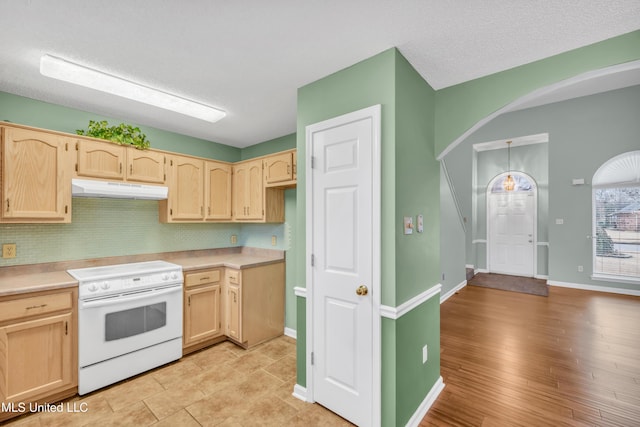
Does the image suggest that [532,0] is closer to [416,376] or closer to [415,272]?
[415,272]

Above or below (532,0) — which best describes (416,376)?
below

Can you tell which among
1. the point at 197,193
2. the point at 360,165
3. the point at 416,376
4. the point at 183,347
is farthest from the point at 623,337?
the point at 197,193

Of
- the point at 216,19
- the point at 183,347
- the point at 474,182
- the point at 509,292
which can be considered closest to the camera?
the point at 216,19

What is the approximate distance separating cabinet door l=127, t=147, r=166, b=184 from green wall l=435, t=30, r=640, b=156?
293 centimetres

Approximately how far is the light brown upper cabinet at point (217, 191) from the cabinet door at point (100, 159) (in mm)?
949

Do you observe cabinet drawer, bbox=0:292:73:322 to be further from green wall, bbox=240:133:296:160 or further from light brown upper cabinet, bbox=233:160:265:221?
green wall, bbox=240:133:296:160

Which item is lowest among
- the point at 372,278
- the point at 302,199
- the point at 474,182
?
the point at 372,278

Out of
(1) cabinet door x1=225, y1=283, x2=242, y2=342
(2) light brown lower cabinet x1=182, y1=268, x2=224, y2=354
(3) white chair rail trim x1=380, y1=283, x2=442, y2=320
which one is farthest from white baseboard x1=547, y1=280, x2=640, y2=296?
(2) light brown lower cabinet x1=182, y1=268, x2=224, y2=354

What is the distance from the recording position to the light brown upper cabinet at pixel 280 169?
3.21 meters

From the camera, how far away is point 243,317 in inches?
125

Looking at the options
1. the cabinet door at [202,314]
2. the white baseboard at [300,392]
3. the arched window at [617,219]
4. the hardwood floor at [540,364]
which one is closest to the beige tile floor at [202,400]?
the white baseboard at [300,392]

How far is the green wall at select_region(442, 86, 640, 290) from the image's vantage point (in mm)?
4832

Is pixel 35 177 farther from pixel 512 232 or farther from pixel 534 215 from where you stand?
pixel 534 215

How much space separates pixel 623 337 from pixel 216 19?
514cm
